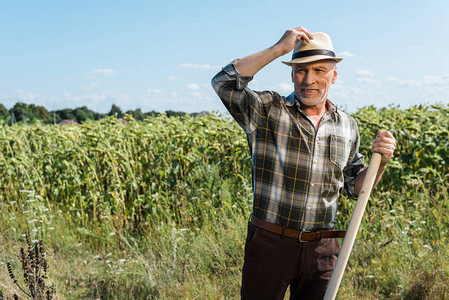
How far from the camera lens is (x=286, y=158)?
7.07 ft

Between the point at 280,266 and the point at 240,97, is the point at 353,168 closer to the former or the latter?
the point at 280,266

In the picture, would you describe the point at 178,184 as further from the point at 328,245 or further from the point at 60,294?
the point at 328,245

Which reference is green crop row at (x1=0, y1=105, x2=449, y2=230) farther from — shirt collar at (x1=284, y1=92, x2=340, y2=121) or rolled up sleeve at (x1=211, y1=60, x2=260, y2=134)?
rolled up sleeve at (x1=211, y1=60, x2=260, y2=134)

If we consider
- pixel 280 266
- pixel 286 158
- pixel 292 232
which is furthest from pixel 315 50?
pixel 280 266

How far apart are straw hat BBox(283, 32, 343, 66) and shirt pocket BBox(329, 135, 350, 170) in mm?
390

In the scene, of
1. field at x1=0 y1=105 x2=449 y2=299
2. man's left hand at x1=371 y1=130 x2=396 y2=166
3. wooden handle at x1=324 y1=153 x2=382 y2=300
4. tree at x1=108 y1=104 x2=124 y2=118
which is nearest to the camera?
wooden handle at x1=324 y1=153 x2=382 y2=300

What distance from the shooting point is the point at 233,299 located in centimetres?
329

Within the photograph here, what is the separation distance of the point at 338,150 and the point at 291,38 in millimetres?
601

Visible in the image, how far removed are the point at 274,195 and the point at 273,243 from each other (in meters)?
0.23

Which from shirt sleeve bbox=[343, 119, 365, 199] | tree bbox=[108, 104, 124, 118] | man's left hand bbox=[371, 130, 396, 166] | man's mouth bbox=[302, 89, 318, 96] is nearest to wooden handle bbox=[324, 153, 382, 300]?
man's left hand bbox=[371, 130, 396, 166]

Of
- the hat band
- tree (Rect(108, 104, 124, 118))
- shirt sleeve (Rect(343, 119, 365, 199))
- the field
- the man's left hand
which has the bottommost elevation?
the field

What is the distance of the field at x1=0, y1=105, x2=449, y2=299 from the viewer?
3537 mm

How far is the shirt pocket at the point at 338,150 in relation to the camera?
221 cm

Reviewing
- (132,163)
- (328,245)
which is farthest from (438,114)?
(328,245)
